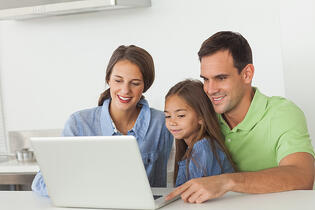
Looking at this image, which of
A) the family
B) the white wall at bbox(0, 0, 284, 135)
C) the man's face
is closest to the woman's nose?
the family

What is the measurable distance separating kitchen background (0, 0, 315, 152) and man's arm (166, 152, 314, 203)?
128 centimetres

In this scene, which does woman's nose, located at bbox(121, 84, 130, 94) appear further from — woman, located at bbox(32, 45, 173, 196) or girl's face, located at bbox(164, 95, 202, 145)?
girl's face, located at bbox(164, 95, 202, 145)

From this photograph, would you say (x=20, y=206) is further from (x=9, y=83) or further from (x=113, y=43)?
(x=9, y=83)

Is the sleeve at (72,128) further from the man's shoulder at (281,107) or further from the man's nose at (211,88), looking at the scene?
the man's shoulder at (281,107)

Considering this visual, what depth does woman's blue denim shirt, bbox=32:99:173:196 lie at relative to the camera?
2350 millimetres

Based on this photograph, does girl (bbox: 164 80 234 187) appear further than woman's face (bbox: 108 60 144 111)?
No

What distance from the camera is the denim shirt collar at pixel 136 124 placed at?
2381mm

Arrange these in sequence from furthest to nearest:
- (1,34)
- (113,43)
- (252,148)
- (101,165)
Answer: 1. (1,34)
2. (113,43)
3. (252,148)
4. (101,165)

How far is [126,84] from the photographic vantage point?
7.54 ft

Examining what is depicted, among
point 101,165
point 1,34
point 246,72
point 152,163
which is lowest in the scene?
point 152,163

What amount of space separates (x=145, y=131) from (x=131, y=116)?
0.10 m

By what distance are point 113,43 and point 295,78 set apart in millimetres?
1150

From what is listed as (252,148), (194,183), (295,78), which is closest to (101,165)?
(194,183)

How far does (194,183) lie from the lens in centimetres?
170
